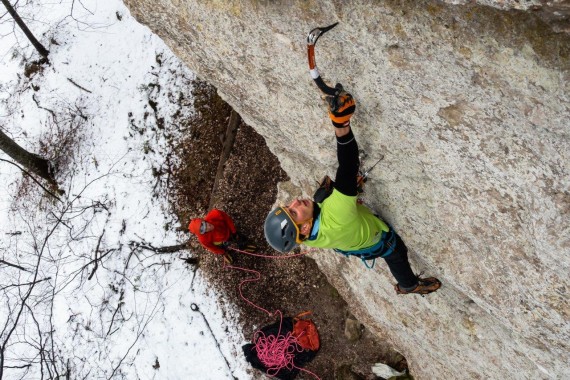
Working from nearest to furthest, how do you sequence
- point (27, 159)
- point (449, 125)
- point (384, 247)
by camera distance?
point (449, 125) < point (384, 247) < point (27, 159)

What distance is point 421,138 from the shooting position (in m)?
3.53

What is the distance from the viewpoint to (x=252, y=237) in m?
8.12

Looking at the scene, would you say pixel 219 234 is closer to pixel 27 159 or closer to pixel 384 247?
pixel 384 247

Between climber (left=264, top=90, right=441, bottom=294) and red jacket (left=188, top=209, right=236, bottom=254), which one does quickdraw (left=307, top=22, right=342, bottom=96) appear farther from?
red jacket (left=188, top=209, right=236, bottom=254)

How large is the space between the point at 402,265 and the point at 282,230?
1.47 meters

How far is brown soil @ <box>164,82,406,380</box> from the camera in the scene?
290 inches

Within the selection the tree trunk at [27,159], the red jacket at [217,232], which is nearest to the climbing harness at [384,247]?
the red jacket at [217,232]

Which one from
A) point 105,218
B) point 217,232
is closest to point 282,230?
point 217,232

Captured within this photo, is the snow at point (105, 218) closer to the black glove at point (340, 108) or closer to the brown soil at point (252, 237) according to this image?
the brown soil at point (252, 237)

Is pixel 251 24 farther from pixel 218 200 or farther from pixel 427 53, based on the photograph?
pixel 218 200

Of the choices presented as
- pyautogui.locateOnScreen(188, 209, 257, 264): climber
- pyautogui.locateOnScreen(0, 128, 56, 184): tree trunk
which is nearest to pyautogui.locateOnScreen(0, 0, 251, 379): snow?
pyautogui.locateOnScreen(0, 128, 56, 184): tree trunk

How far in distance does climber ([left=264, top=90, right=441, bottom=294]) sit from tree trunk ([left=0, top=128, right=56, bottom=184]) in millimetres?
8041

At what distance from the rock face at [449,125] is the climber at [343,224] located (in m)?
0.20

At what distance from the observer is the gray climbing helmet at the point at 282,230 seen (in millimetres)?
4098
